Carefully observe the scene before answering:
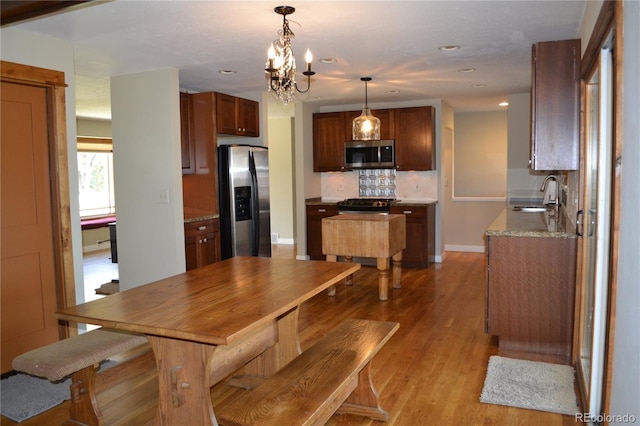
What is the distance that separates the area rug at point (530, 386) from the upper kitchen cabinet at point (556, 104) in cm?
137

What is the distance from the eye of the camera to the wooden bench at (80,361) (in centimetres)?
249

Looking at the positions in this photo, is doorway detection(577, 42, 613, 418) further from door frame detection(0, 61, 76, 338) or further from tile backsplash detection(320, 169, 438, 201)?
tile backsplash detection(320, 169, 438, 201)

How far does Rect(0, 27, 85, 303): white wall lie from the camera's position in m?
3.46

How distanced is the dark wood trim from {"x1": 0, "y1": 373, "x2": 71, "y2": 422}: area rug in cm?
212

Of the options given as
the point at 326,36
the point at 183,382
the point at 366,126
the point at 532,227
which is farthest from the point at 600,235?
the point at 366,126

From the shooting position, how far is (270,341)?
295cm

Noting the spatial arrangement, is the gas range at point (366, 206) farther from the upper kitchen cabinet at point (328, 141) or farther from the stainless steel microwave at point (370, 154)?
the upper kitchen cabinet at point (328, 141)

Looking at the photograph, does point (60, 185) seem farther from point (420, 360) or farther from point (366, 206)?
point (366, 206)

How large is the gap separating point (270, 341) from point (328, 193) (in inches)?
212

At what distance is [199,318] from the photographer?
6.72ft

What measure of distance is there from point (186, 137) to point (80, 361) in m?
3.42

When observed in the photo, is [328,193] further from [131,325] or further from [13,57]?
[131,325]

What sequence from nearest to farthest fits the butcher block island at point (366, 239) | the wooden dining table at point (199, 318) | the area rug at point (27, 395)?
the wooden dining table at point (199, 318)
the area rug at point (27, 395)
the butcher block island at point (366, 239)

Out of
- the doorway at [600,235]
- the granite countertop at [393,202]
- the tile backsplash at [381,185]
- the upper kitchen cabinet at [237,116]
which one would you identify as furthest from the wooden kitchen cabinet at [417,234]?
the doorway at [600,235]
